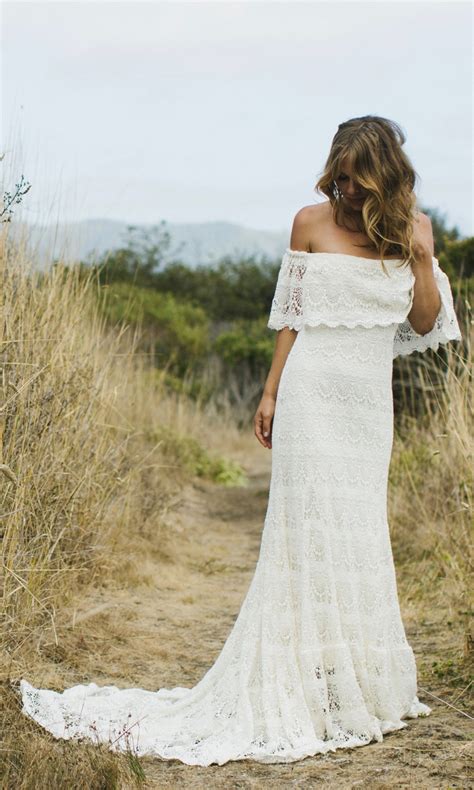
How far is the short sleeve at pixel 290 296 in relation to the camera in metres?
3.87

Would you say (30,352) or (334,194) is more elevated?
(334,194)

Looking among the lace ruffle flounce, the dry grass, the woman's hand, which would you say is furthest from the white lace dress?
the dry grass

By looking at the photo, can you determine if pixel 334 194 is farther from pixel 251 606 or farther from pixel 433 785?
pixel 433 785

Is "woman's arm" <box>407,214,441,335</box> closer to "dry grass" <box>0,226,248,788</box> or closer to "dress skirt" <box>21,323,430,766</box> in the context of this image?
"dress skirt" <box>21,323,430,766</box>

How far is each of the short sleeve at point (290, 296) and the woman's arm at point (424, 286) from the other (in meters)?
0.42

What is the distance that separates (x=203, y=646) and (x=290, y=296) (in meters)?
2.08

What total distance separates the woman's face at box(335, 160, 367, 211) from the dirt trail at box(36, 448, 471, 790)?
74.8 inches

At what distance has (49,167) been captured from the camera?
5266 mm

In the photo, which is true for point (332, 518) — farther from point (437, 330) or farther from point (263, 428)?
point (437, 330)

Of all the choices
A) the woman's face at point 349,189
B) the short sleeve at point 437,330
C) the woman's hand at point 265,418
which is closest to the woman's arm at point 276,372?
the woman's hand at point 265,418

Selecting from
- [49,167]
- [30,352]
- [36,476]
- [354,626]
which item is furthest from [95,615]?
[49,167]

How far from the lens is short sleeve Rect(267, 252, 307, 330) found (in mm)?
3871

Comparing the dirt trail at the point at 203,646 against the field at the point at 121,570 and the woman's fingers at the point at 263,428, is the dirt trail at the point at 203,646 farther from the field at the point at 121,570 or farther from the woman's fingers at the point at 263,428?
the woman's fingers at the point at 263,428

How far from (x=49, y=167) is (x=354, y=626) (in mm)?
2921
